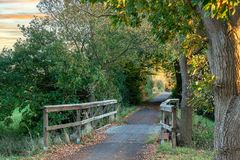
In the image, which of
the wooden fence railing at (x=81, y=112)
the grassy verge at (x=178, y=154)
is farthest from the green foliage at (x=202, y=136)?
the wooden fence railing at (x=81, y=112)

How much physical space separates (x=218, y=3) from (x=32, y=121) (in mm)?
14385

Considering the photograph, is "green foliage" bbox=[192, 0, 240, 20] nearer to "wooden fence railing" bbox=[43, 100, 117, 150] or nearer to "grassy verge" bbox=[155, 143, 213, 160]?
"grassy verge" bbox=[155, 143, 213, 160]

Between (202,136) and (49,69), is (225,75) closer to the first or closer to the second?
(202,136)

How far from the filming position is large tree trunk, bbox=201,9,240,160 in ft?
20.4

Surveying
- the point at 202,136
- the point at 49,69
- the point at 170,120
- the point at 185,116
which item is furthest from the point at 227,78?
the point at 49,69

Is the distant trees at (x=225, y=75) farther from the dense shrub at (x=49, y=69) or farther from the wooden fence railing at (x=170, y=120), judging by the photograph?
the dense shrub at (x=49, y=69)

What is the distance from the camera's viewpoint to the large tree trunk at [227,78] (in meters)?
6.21

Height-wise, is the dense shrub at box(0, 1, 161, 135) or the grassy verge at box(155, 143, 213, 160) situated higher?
the dense shrub at box(0, 1, 161, 135)

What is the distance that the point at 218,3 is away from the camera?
181 inches

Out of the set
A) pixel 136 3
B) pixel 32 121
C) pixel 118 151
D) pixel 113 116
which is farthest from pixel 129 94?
pixel 136 3

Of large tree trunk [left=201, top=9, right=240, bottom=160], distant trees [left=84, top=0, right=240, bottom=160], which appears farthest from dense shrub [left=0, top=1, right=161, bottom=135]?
large tree trunk [left=201, top=9, right=240, bottom=160]

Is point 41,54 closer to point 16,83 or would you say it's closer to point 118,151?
point 16,83

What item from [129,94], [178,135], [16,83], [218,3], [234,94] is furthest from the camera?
[129,94]

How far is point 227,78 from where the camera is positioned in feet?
20.6
